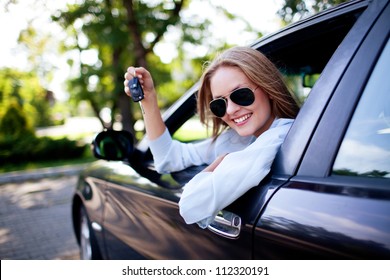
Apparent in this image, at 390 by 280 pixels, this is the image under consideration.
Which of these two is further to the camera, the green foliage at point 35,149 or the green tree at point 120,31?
the green foliage at point 35,149

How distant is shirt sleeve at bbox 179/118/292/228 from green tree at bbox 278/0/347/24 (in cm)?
97

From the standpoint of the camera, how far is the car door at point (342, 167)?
0.97m

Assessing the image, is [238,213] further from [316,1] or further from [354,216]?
[316,1]

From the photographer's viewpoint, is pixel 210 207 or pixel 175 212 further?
pixel 175 212

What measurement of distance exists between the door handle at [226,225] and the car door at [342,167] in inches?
4.4

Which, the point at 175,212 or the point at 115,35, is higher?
the point at 115,35

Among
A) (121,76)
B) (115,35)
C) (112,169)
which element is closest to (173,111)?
(112,169)

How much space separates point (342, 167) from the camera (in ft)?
3.59

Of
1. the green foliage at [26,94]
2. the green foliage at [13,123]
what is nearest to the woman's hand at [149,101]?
the green foliage at [13,123]

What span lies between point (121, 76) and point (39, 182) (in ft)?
12.2

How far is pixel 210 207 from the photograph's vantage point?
1258 millimetres

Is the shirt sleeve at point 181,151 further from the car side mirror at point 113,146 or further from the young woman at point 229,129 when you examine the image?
the car side mirror at point 113,146

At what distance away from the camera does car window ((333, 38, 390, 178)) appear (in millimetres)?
1065

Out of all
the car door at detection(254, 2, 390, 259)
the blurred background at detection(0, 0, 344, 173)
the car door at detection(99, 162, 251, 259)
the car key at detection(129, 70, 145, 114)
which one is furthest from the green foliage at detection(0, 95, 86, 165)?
the car door at detection(254, 2, 390, 259)
